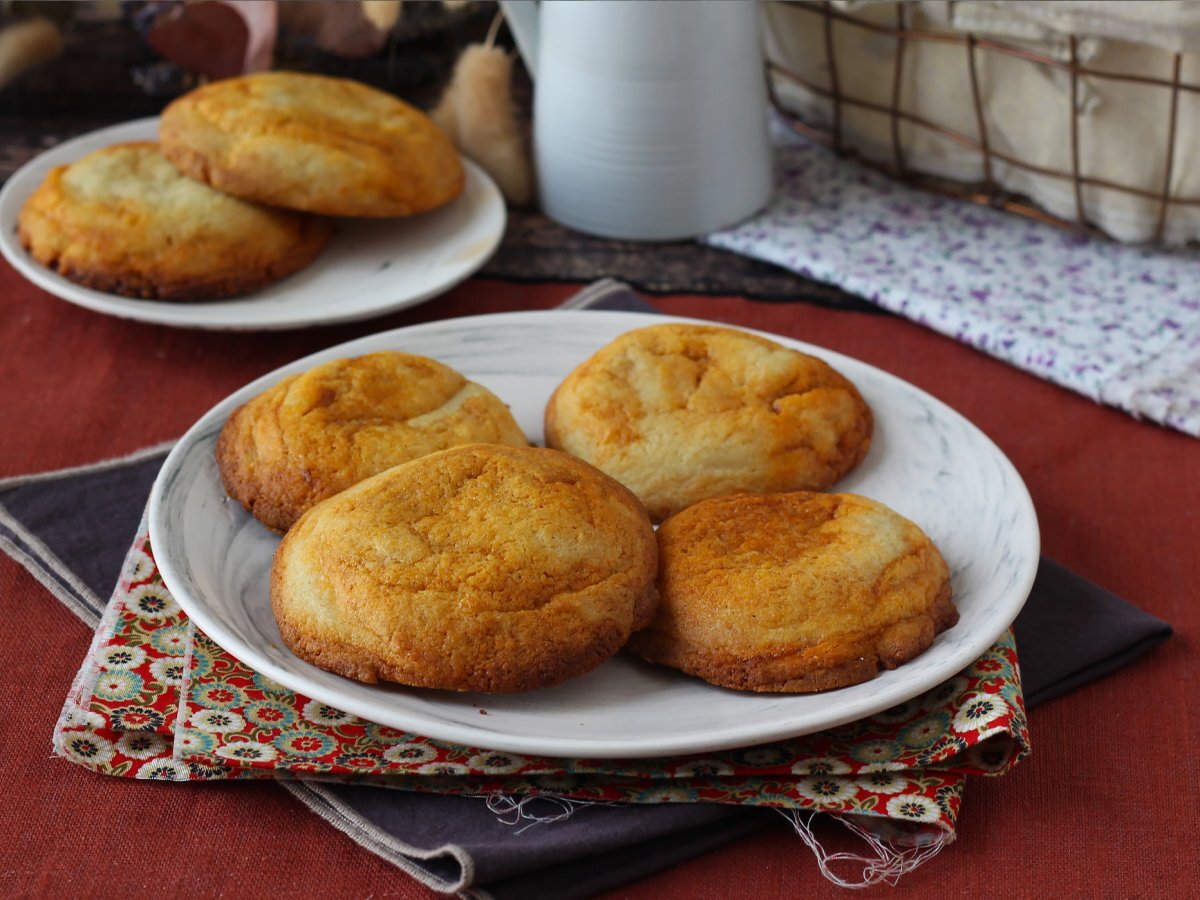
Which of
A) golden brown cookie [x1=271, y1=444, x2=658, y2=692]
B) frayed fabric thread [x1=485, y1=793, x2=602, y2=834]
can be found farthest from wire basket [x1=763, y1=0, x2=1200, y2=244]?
frayed fabric thread [x1=485, y1=793, x2=602, y2=834]

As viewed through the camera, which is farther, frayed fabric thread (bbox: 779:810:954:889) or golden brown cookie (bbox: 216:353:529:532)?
golden brown cookie (bbox: 216:353:529:532)

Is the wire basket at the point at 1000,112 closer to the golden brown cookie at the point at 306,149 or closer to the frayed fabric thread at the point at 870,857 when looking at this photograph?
the golden brown cookie at the point at 306,149

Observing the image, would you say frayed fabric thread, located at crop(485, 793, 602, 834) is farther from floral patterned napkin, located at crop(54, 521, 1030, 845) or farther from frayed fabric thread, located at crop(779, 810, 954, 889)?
frayed fabric thread, located at crop(779, 810, 954, 889)

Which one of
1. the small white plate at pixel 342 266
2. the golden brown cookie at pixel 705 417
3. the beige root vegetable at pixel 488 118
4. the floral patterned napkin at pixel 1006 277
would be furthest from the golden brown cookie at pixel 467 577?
the beige root vegetable at pixel 488 118

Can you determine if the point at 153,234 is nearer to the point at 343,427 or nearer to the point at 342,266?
the point at 342,266

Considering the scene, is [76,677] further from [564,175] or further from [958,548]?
[564,175]

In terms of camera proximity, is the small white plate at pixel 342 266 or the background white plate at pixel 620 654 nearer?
the background white plate at pixel 620 654
